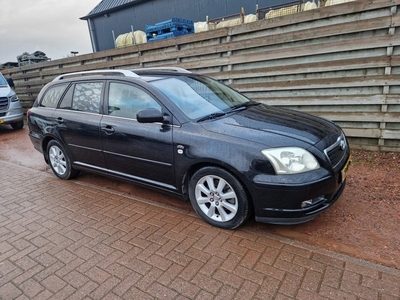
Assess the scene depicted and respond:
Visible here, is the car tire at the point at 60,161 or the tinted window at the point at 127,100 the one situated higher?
the tinted window at the point at 127,100

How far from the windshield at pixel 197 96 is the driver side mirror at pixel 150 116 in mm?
261

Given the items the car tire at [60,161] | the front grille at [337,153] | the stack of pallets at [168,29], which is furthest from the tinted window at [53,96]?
the stack of pallets at [168,29]

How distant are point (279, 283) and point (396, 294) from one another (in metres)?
0.80

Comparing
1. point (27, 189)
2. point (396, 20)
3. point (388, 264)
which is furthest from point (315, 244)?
point (27, 189)

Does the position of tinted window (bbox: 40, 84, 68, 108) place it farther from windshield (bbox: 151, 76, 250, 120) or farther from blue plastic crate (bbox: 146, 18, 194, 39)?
blue plastic crate (bbox: 146, 18, 194, 39)

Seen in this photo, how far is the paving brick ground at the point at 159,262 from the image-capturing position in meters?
2.12

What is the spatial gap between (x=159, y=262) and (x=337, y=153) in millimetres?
1999

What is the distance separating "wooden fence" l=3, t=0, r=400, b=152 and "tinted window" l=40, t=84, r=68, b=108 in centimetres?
300

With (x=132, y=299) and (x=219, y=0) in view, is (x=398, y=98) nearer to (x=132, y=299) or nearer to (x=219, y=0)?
(x=132, y=299)

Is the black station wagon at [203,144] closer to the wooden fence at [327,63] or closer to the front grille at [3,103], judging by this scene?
the wooden fence at [327,63]

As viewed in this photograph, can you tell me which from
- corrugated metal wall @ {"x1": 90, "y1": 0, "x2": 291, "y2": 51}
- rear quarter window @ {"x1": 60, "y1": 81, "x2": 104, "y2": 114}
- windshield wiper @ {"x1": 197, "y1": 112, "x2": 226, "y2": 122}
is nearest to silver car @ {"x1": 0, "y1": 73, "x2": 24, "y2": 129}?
rear quarter window @ {"x1": 60, "y1": 81, "x2": 104, "y2": 114}

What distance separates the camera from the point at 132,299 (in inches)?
82.5

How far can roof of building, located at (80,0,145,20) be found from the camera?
1973 centimetres

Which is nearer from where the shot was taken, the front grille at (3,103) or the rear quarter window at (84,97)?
the rear quarter window at (84,97)
